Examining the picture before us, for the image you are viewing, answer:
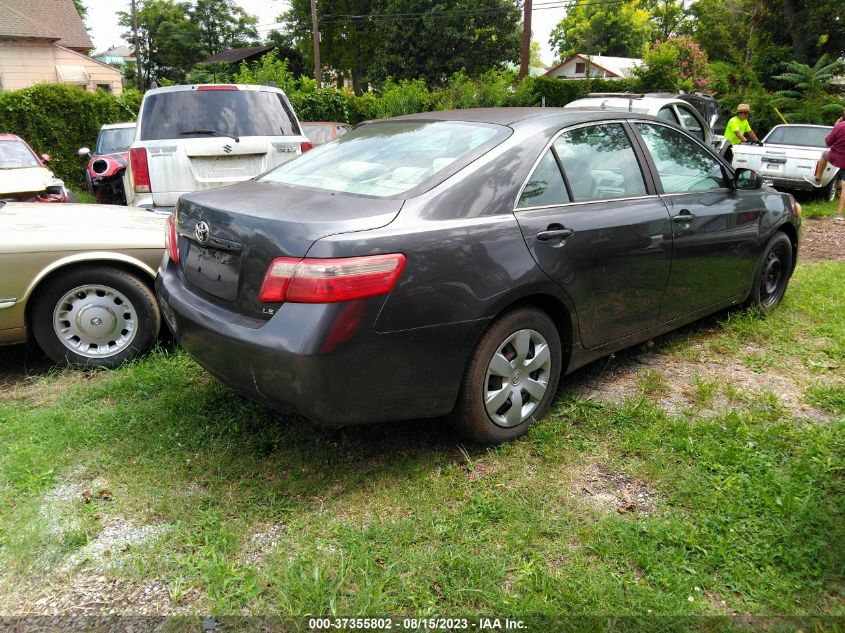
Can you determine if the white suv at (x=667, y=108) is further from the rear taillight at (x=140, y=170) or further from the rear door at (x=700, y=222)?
the rear taillight at (x=140, y=170)

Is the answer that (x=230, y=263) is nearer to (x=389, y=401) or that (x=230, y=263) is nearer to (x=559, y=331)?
(x=389, y=401)

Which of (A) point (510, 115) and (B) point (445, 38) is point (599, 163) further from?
(B) point (445, 38)

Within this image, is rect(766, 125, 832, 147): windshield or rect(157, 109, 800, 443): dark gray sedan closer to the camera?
rect(157, 109, 800, 443): dark gray sedan

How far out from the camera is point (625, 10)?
6181cm

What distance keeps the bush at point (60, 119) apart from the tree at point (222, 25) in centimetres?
4445

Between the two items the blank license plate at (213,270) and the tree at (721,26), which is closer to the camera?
the blank license plate at (213,270)

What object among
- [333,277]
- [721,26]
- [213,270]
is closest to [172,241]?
[213,270]

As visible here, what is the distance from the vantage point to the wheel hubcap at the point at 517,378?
123 inches

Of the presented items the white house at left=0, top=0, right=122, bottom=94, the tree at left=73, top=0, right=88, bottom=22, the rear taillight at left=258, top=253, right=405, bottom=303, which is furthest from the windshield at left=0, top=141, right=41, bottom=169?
the tree at left=73, top=0, right=88, bottom=22

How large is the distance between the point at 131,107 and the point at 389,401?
1639 centimetres

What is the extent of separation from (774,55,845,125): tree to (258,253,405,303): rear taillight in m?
19.0

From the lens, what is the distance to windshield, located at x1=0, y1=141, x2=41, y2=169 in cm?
859

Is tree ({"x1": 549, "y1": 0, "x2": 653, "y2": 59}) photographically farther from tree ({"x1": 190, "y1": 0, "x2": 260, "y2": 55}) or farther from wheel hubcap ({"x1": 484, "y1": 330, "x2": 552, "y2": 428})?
wheel hubcap ({"x1": 484, "y1": 330, "x2": 552, "y2": 428})

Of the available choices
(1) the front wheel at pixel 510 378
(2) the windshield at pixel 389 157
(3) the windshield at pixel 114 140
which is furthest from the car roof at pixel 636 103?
(3) the windshield at pixel 114 140
